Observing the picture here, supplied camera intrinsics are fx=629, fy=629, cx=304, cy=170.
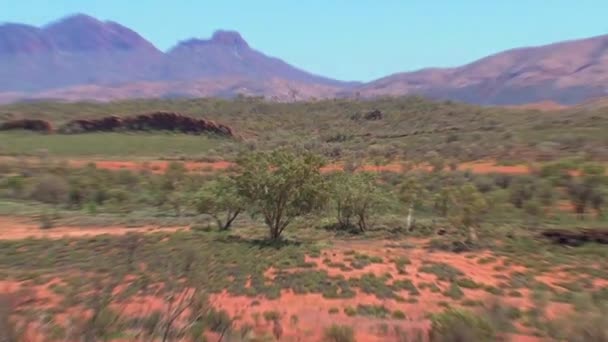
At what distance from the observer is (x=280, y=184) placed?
3688 cm

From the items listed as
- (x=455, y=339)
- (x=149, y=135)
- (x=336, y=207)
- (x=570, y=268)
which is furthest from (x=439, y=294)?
(x=149, y=135)

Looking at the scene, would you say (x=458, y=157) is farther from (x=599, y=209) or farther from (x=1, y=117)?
(x=1, y=117)

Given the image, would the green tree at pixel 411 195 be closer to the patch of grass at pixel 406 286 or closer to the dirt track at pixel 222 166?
the dirt track at pixel 222 166

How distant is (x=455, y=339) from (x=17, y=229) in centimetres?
3816

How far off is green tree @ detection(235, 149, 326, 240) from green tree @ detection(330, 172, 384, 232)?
13.8 ft

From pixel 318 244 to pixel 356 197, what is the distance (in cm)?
765

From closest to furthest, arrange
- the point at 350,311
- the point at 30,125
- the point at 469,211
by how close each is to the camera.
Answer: the point at 350,311, the point at 469,211, the point at 30,125

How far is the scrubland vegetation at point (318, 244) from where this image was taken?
10.1m

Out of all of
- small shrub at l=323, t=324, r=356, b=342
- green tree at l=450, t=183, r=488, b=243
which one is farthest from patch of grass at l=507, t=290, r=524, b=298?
green tree at l=450, t=183, r=488, b=243

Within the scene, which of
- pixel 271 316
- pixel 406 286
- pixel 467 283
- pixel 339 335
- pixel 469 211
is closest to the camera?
pixel 339 335

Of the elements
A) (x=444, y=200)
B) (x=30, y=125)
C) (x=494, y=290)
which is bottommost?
(x=444, y=200)

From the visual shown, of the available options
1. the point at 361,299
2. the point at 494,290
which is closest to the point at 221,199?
the point at 361,299

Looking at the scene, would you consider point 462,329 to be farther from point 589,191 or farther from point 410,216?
point 589,191

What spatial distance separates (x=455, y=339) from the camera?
320 inches
